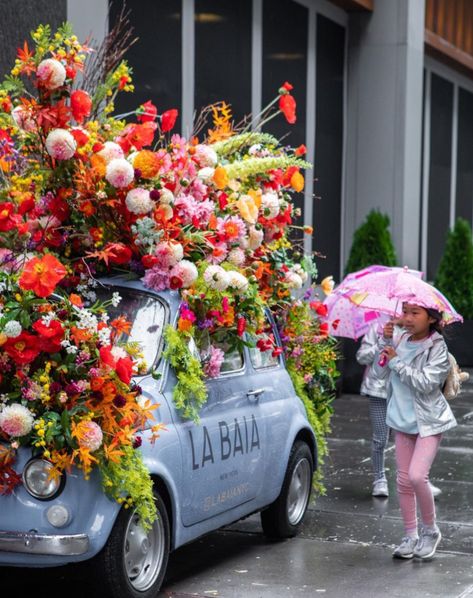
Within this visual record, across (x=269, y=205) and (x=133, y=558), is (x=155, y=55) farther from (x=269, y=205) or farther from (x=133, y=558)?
(x=133, y=558)

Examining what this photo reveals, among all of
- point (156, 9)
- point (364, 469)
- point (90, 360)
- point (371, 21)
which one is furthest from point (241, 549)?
point (371, 21)

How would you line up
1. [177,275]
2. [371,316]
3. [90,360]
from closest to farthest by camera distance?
[90,360] < [177,275] < [371,316]

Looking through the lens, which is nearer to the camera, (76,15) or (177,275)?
(177,275)

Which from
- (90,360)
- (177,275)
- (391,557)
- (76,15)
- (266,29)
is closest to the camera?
(90,360)

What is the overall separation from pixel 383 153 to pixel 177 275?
1377 centimetres

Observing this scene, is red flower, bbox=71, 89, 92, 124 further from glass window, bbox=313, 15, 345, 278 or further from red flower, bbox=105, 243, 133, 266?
glass window, bbox=313, 15, 345, 278

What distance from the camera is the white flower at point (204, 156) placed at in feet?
23.5

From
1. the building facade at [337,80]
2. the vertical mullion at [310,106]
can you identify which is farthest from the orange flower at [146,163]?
the vertical mullion at [310,106]

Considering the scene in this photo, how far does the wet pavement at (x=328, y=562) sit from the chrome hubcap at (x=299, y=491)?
0.16 m

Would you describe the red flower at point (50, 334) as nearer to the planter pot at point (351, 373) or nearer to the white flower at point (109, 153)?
the white flower at point (109, 153)

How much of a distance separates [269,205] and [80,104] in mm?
1504

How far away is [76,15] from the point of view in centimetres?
1205

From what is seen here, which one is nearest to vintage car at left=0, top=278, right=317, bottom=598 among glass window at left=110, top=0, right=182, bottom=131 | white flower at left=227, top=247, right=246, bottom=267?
white flower at left=227, top=247, right=246, bottom=267

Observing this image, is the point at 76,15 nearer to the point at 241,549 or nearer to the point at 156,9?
the point at 156,9
